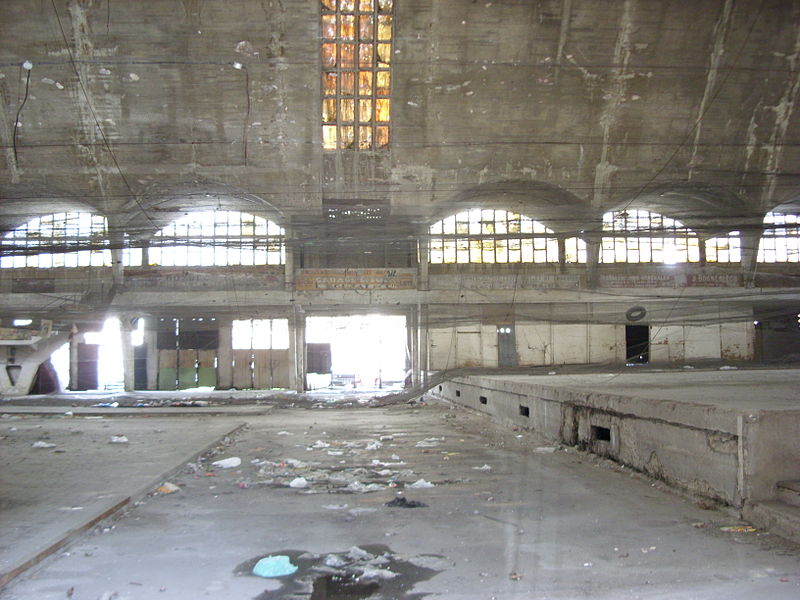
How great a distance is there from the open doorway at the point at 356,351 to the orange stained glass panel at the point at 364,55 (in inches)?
361

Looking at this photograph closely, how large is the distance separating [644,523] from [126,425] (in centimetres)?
1047

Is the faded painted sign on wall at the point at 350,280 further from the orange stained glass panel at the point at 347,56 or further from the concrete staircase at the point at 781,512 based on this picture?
the concrete staircase at the point at 781,512

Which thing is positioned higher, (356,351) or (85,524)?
(356,351)

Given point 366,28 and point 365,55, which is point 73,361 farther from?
point 366,28

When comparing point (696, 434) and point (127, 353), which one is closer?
point (696, 434)

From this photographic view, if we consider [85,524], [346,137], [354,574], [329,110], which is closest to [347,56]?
[329,110]

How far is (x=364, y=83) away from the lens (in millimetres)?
17500

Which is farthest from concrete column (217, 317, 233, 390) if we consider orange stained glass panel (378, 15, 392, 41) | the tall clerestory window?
orange stained glass panel (378, 15, 392, 41)

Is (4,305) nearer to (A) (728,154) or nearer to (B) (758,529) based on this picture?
(B) (758,529)

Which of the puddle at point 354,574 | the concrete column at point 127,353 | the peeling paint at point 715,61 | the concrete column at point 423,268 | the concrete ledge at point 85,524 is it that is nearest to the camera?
the puddle at point 354,574

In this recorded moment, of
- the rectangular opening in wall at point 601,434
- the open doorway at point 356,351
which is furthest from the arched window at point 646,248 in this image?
the rectangular opening in wall at point 601,434

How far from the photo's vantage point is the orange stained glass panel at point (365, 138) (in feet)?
60.2

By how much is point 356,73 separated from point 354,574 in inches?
631

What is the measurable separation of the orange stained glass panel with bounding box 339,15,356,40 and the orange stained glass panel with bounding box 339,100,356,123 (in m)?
1.81
